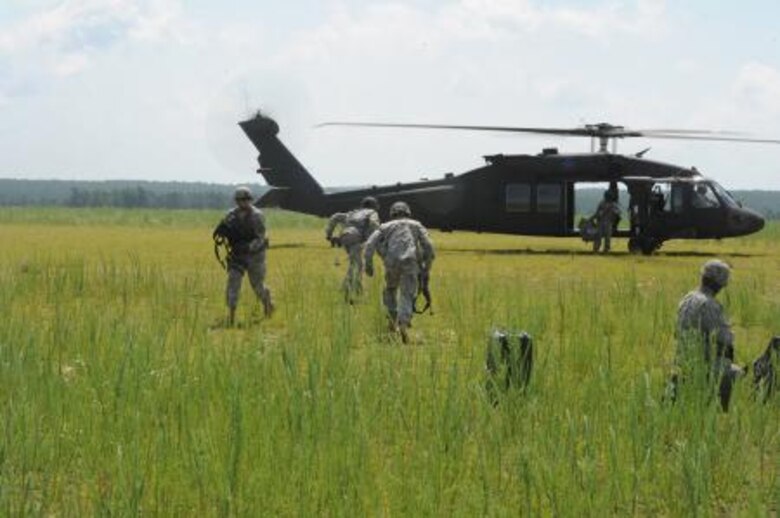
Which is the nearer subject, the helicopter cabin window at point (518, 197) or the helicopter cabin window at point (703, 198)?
the helicopter cabin window at point (703, 198)

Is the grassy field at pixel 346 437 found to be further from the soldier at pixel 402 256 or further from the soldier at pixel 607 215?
the soldier at pixel 607 215

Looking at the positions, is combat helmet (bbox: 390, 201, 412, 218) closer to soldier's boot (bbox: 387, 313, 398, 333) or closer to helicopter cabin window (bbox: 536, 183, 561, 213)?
soldier's boot (bbox: 387, 313, 398, 333)

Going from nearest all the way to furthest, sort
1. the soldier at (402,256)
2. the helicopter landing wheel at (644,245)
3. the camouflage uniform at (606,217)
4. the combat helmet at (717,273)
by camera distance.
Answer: the combat helmet at (717,273) → the soldier at (402,256) → the helicopter landing wheel at (644,245) → the camouflage uniform at (606,217)

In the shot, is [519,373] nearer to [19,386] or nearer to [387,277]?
[19,386]

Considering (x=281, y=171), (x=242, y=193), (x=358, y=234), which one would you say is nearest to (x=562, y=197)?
(x=281, y=171)

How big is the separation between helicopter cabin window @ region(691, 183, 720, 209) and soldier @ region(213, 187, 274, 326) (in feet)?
42.9

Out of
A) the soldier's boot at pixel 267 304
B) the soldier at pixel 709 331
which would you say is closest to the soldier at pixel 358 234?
the soldier's boot at pixel 267 304

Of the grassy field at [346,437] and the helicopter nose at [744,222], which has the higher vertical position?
the helicopter nose at [744,222]

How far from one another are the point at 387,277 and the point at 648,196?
13.2m

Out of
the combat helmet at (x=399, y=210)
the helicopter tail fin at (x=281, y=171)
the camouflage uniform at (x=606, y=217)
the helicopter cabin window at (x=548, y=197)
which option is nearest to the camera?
the combat helmet at (x=399, y=210)

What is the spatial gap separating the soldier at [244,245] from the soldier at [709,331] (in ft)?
20.4

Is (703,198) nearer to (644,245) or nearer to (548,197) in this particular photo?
(644,245)

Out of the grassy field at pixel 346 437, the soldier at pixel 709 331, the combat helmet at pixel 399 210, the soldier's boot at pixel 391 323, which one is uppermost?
the combat helmet at pixel 399 210

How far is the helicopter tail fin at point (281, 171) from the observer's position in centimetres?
2741
